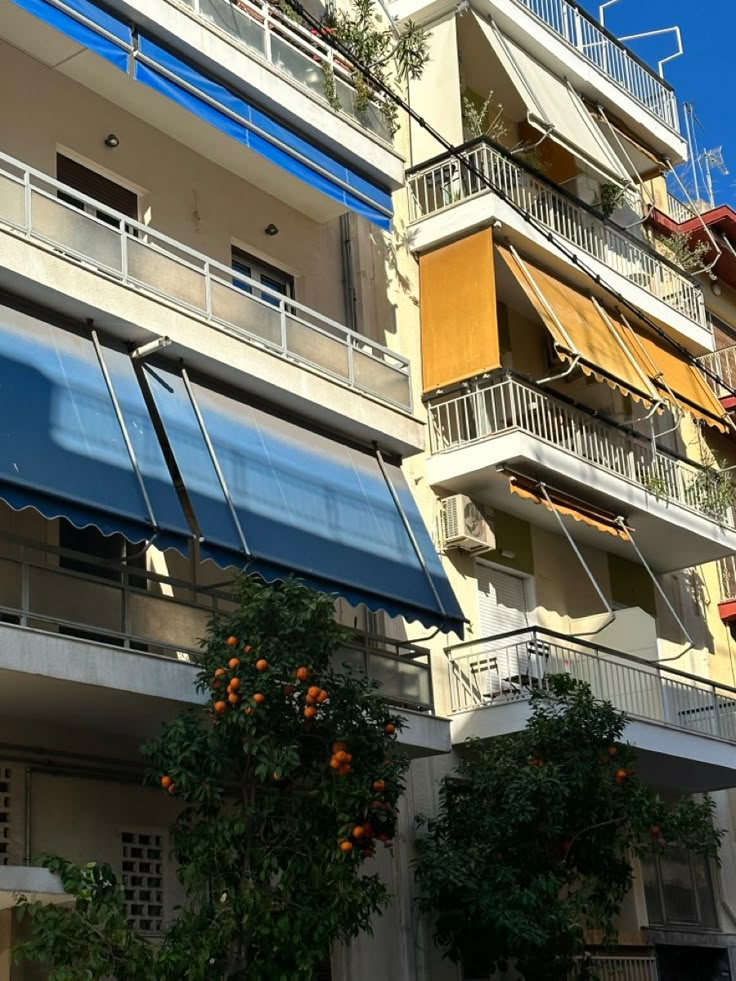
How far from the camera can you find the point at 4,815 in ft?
42.4

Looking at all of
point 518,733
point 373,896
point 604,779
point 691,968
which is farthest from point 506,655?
point 373,896

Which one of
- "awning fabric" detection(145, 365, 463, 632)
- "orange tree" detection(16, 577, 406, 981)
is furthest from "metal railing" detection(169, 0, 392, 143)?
"orange tree" detection(16, 577, 406, 981)

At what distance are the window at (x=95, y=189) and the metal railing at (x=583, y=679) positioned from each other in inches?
233

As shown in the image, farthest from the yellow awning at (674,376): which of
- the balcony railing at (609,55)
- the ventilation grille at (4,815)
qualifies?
the ventilation grille at (4,815)

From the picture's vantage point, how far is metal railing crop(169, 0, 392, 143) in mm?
16172

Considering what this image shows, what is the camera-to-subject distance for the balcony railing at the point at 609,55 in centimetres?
2275

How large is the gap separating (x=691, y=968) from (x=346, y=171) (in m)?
11.1

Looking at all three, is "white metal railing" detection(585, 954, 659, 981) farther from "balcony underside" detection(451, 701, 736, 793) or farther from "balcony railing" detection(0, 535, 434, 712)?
"balcony railing" detection(0, 535, 434, 712)

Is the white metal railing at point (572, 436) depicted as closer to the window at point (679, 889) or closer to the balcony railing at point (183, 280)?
the balcony railing at point (183, 280)

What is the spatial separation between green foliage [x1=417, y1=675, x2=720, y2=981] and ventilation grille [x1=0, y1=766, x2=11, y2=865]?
4.41 m

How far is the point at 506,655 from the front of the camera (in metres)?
18.4

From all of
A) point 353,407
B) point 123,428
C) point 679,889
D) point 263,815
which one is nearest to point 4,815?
point 263,815

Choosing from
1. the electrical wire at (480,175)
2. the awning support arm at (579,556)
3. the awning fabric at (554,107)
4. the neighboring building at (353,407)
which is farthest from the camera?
the awning fabric at (554,107)

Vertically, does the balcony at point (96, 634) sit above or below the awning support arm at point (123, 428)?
below
